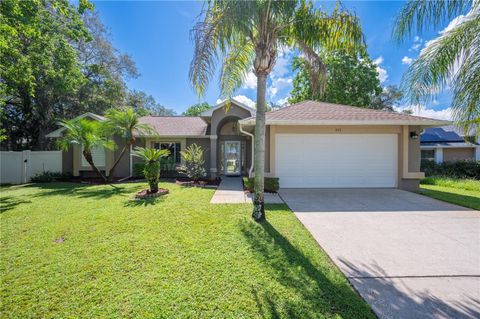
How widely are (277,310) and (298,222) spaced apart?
3.56 metres

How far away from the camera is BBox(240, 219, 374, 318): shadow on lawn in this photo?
2.80 m

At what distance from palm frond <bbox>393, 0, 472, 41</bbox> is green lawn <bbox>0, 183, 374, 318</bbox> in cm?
544

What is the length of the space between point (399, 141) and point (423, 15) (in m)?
7.21

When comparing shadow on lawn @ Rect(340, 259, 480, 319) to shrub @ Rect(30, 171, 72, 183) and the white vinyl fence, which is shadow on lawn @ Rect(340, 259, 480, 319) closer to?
shrub @ Rect(30, 171, 72, 183)

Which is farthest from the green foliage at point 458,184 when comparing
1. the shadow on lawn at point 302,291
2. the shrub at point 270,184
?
the shadow on lawn at point 302,291

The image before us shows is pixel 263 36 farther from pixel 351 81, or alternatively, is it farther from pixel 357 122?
pixel 351 81

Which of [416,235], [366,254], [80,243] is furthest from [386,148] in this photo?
[80,243]

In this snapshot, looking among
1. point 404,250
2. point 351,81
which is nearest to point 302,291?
point 404,250

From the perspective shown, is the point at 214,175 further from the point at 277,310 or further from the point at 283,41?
the point at 277,310

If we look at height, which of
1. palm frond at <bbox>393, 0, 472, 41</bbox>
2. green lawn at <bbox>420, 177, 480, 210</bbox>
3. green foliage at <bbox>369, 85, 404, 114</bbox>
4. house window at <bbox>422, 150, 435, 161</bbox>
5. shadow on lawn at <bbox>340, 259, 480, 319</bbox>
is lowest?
shadow on lawn at <bbox>340, 259, 480, 319</bbox>

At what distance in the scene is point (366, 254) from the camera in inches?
173

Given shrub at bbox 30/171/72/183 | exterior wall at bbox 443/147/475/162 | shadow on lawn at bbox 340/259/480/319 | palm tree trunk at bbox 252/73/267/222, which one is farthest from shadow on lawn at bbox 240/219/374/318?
exterior wall at bbox 443/147/475/162

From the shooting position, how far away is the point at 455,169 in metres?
18.0

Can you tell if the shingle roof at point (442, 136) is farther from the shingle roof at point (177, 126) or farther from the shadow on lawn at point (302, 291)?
the shadow on lawn at point (302, 291)
